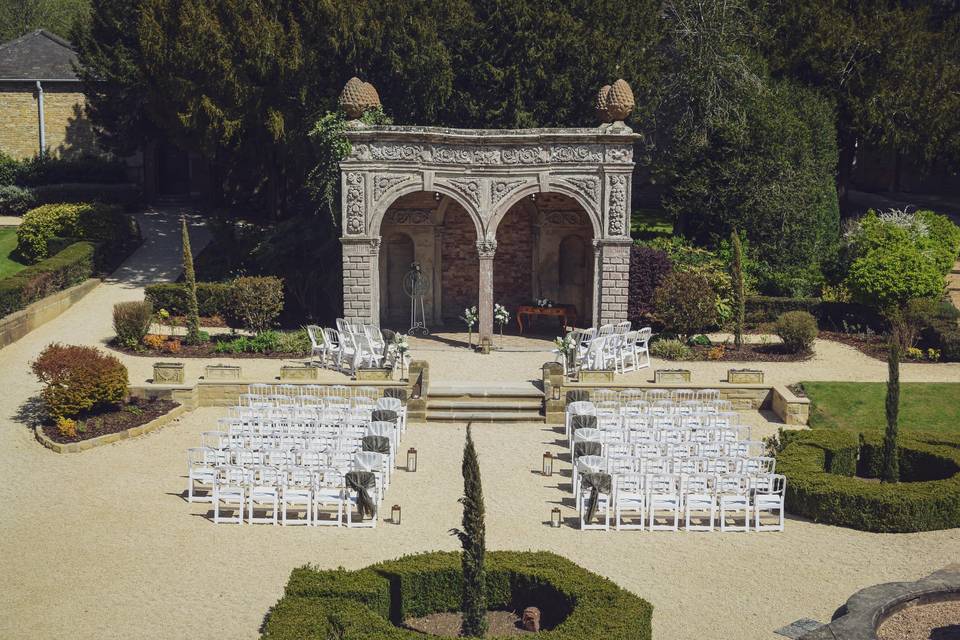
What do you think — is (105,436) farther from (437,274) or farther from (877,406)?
(877,406)

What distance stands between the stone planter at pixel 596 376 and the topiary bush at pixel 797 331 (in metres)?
5.19

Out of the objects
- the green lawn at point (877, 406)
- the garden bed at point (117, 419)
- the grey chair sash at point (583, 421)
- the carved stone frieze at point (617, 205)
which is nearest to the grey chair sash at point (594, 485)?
the grey chair sash at point (583, 421)

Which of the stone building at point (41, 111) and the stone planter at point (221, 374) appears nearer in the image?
the stone planter at point (221, 374)

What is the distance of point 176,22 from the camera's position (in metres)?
35.0

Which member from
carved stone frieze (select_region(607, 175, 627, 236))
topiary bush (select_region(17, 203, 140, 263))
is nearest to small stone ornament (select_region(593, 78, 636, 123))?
carved stone frieze (select_region(607, 175, 627, 236))

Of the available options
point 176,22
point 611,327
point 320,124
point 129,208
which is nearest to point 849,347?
point 611,327

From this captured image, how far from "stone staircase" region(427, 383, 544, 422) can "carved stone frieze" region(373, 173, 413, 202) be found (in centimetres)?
605

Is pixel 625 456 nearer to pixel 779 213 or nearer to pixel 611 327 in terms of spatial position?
pixel 611 327

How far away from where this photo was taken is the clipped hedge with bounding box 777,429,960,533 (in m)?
18.8

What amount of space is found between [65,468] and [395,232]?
43.3ft

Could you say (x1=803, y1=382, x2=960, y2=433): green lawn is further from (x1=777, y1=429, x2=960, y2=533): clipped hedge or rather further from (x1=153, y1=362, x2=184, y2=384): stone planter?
(x1=153, y1=362, x2=184, y2=384): stone planter

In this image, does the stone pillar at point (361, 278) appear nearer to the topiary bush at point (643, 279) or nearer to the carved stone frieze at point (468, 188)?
the carved stone frieze at point (468, 188)

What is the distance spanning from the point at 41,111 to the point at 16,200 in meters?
6.37

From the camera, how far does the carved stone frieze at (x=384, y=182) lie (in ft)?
97.3
